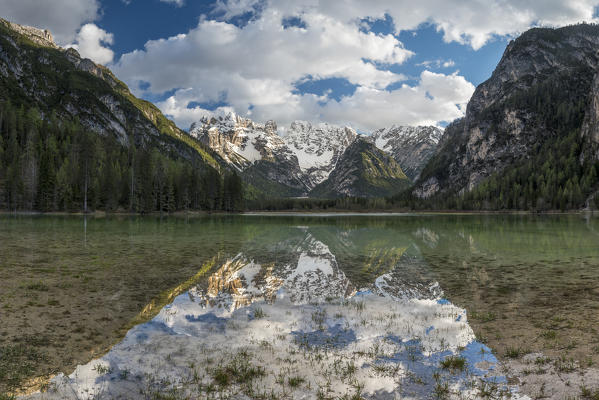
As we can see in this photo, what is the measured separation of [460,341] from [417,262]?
17523mm

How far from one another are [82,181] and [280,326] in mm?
133432

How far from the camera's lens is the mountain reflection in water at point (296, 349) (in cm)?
849

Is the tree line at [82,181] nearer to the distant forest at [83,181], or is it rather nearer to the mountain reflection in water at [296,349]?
the distant forest at [83,181]

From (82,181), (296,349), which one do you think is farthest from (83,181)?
(296,349)

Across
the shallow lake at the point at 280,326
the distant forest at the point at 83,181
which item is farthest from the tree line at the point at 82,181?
the shallow lake at the point at 280,326

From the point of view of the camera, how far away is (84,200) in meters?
119

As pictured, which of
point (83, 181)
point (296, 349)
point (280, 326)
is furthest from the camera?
point (83, 181)

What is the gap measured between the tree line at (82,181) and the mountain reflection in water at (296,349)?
4610 inches

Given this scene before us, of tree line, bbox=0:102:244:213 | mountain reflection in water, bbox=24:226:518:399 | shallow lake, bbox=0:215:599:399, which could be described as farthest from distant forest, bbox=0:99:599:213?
mountain reflection in water, bbox=24:226:518:399

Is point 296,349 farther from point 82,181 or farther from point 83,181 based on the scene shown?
point 82,181

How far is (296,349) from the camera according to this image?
428 inches

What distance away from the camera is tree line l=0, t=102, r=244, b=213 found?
112 m

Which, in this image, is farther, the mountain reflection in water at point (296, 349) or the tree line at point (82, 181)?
the tree line at point (82, 181)

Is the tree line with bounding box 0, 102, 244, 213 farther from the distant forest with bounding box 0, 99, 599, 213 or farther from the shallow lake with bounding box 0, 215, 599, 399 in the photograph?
the shallow lake with bounding box 0, 215, 599, 399
